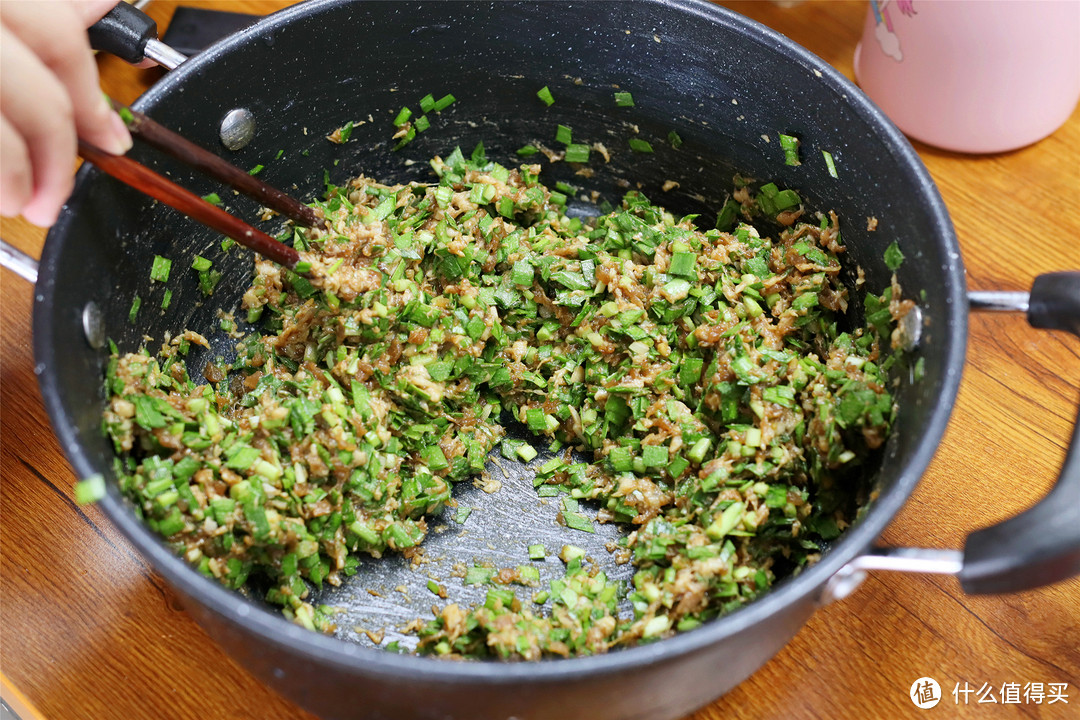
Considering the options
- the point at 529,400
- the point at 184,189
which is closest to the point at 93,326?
the point at 184,189

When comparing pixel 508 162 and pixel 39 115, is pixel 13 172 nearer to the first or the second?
pixel 39 115

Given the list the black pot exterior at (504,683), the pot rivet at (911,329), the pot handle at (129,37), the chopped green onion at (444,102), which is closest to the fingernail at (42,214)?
the pot handle at (129,37)

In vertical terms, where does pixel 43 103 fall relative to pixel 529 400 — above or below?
above

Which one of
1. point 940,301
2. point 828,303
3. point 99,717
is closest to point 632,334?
point 828,303

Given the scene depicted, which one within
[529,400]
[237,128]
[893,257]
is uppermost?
[237,128]

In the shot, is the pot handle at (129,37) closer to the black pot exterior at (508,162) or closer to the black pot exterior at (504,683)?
the black pot exterior at (508,162)

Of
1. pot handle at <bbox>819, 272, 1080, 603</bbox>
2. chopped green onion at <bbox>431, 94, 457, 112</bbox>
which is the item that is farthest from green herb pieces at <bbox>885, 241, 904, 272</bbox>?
chopped green onion at <bbox>431, 94, 457, 112</bbox>

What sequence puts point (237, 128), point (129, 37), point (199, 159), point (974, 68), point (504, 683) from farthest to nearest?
point (974, 68) < point (237, 128) < point (129, 37) < point (199, 159) < point (504, 683)
